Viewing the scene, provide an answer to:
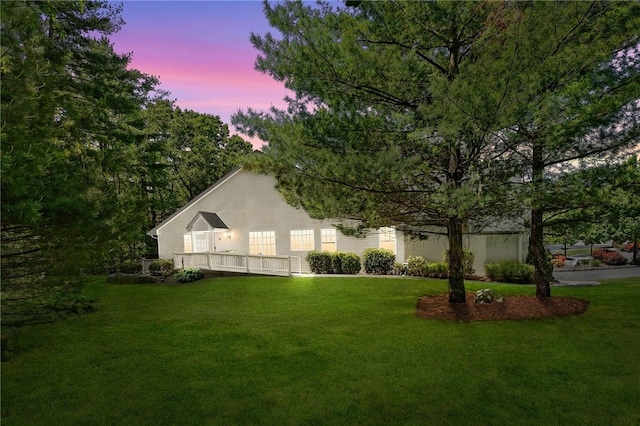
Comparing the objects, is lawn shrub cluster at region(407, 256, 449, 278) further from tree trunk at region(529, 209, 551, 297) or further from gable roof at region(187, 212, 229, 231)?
gable roof at region(187, 212, 229, 231)

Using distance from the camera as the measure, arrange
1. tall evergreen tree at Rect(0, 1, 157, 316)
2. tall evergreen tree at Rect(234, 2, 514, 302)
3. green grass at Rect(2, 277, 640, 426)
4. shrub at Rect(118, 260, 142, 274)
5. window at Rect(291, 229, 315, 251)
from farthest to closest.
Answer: shrub at Rect(118, 260, 142, 274) < window at Rect(291, 229, 315, 251) < tall evergreen tree at Rect(234, 2, 514, 302) < tall evergreen tree at Rect(0, 1, 157, 316) < green grass at Rect(2, 277, 640, 426)

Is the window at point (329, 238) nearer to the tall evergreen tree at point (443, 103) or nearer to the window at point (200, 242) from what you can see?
the window at point (200, 242)

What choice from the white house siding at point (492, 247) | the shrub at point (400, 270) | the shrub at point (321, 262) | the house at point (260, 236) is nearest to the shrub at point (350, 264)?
the shrub at point (321, 262)

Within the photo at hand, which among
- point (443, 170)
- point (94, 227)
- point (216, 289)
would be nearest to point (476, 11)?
point (443, 170)

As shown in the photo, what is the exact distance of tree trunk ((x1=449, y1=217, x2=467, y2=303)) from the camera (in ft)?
29.5

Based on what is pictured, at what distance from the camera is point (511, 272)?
46.6 ft

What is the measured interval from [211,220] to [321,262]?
22.5ft

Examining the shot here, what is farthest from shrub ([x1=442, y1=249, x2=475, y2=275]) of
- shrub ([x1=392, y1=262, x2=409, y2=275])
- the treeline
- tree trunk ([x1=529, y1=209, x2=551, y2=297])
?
the treeline

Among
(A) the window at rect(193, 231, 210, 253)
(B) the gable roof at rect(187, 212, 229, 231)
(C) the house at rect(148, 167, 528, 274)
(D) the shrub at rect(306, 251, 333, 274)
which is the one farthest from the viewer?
(A) the window at rect(193, 231, 210, 253)

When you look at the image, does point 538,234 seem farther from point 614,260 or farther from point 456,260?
point 614,260

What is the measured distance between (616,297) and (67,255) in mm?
14407

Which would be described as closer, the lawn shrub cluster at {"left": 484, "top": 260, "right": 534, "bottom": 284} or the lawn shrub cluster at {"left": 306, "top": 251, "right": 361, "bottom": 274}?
the lawn shrub cluster at {"left": 484, "top": 260, "right": 534, "bottom": 284}

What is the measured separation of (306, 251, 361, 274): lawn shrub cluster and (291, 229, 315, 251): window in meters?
0.73

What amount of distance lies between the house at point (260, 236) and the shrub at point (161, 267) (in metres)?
0.47
